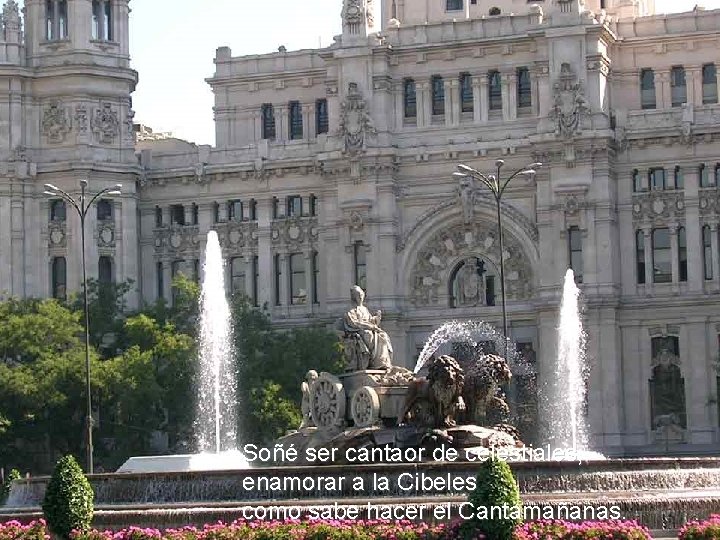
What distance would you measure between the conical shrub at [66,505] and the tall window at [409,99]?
62684 mm

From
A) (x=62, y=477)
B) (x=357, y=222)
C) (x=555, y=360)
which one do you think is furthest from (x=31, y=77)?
(x=62, y=477)

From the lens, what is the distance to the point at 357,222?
352ft

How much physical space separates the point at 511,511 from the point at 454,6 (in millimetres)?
78911

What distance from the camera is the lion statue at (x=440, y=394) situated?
5450 centimetres

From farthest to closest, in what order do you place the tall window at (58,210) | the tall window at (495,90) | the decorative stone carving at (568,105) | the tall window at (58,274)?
the tall window at (58,210) → the tall window at (58,274) → the tall window at (495,90) → the decorative stone carving at (568,105)

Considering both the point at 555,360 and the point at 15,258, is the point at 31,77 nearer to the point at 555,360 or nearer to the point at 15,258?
the point at 15,258

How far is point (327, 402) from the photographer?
2336 inches

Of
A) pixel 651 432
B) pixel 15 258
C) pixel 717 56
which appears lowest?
pixel 651 432

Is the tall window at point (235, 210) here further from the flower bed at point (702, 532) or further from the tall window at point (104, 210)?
the flower bed at point (702, 532)

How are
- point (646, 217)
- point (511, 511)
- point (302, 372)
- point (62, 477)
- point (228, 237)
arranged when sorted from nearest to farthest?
point (511, 511), point (62, 477), point (302, 372), point (646, 217), point (228, 237)

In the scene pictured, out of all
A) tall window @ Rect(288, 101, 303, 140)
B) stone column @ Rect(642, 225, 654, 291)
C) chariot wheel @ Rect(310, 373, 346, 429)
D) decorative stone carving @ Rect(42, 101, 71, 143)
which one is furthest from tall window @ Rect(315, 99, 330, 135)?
chariot wheel @ Rect(310, 373, 346, 429)

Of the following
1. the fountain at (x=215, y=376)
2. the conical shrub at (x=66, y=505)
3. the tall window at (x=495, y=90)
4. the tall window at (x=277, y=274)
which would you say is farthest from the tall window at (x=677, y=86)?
the conical shrub at (x=66, y=505)

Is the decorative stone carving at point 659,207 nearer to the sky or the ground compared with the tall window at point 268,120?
nearer to the ground

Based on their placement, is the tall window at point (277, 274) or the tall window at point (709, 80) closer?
the tall window at point (709, 80)
